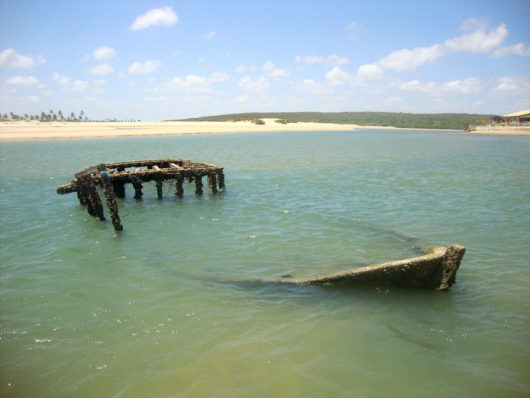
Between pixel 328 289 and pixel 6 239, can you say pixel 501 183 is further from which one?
pixel 6 239

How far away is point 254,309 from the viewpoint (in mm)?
6754

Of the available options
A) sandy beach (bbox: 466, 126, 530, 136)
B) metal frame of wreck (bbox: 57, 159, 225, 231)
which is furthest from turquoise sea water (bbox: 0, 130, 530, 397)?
sandy beach (bbox: 466, 126, 530, 136)

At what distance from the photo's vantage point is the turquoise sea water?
16.4ft

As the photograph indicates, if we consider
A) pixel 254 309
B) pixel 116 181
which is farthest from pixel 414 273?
pixel 116 181

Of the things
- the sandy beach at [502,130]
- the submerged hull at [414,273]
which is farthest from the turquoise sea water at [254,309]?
the sandy beach at [502,130]

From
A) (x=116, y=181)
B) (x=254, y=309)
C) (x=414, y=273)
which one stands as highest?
(x=116, y=181)

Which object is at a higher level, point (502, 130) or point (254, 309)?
point (502, 130)

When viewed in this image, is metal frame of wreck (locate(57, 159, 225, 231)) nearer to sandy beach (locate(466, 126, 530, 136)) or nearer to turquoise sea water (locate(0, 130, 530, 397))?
turquoise sea water (locate(0, 130, 530, 397))

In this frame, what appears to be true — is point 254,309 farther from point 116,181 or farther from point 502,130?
point 502,130

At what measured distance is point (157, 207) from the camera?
51.8 ft

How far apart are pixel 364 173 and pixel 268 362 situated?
848 inches

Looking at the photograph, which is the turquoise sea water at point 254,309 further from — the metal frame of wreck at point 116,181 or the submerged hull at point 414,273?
the metal frame of wreck at point 116,181

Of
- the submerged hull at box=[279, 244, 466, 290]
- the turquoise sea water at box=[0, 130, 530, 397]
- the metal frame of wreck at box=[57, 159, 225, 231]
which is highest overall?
the metal frame of wreck at box=[57, 159, 225, 231]

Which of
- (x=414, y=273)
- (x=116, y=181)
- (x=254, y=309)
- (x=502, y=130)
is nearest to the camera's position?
(x=254, y=309)
